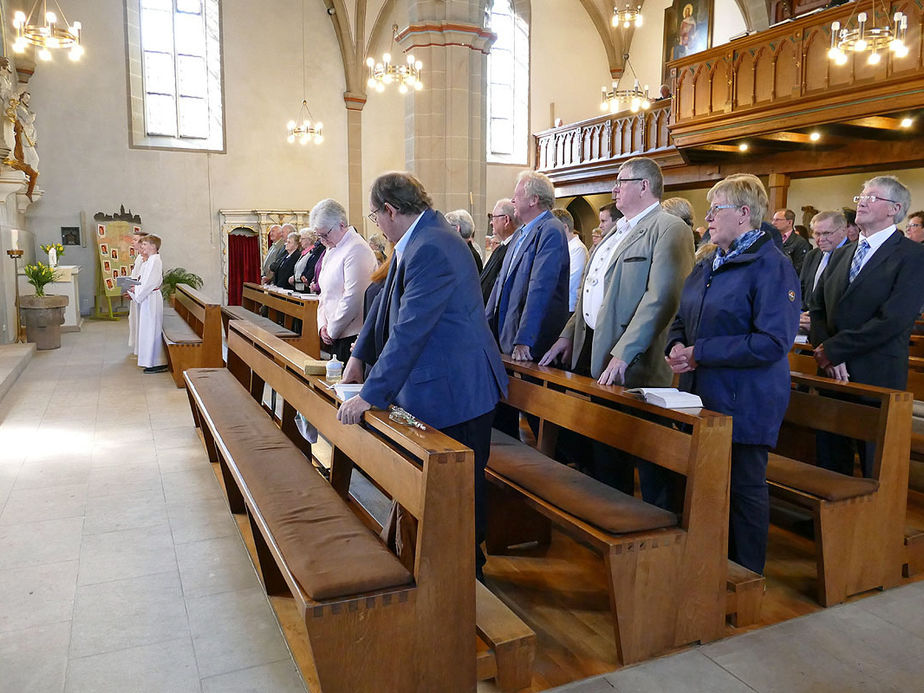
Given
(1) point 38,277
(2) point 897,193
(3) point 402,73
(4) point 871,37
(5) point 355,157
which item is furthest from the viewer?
(5) point 355,157

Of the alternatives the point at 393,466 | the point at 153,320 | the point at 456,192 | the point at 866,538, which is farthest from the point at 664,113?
the point at 393,466

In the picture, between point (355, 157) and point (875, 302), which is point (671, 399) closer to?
point (875, 302)

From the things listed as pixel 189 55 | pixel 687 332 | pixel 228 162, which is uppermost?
pixel 189 55

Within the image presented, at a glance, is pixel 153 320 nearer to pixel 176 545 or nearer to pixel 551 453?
pixel 176 545

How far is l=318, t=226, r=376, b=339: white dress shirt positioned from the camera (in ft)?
13.6

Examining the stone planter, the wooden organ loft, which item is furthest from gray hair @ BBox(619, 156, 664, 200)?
the stone planter

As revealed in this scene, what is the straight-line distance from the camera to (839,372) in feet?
10.8

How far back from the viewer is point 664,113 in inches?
463

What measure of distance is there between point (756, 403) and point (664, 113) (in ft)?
33.2

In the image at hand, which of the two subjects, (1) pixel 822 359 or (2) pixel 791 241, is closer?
(1) pixel 822 359

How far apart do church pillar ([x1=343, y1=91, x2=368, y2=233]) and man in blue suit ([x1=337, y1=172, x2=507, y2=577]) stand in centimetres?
1361

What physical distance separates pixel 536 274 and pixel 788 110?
657cm

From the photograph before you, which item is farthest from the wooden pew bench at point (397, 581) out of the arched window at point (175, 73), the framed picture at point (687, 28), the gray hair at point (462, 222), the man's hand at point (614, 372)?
the framed picture at point (687, 28)

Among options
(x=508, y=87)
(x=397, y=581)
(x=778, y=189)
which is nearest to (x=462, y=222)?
(x=397, y=581)
